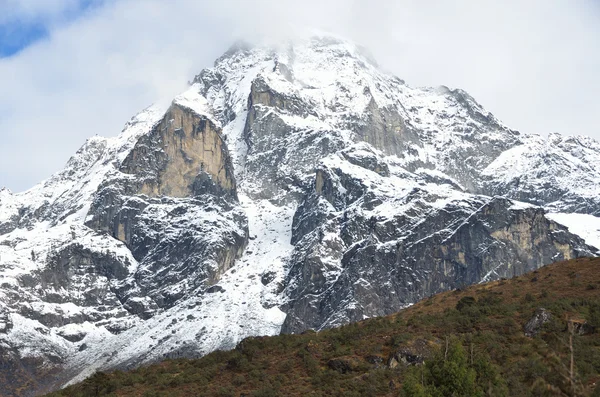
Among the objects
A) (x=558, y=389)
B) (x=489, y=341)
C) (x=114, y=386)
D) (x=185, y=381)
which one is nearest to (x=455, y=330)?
(x=489, y=341)

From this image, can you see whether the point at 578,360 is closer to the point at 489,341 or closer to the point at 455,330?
the point at 489,341

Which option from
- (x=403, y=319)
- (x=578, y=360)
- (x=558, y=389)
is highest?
(x=403, y=319)

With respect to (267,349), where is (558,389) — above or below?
below

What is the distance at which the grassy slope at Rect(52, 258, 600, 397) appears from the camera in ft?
227

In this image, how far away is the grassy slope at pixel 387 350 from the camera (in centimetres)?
6912

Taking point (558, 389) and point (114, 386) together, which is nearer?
point (558, 389)

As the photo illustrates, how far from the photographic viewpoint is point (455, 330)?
263 ft

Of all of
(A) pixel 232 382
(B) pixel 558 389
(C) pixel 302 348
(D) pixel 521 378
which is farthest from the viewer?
(C) pixel 302 348

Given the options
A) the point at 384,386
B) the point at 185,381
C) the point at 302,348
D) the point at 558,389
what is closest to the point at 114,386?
the point at 185,381

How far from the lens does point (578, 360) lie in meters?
63.2

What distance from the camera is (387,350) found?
7800cm

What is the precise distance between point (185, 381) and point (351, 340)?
55.9 ft

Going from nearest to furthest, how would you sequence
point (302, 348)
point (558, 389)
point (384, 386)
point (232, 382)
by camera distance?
point (558, 389) < point (384, 386) < point (232, 382) < point (302, 348)

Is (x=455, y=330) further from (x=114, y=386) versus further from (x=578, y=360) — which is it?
(x=114, y=386)
